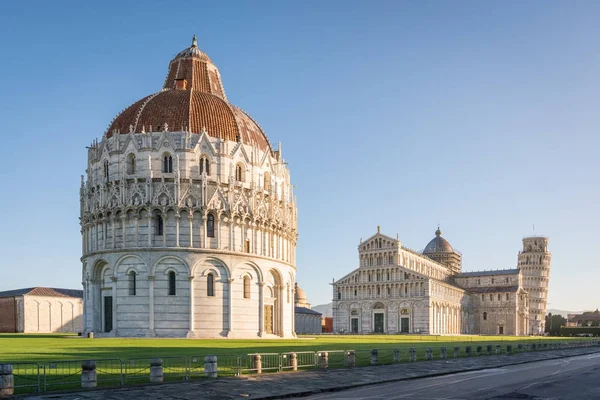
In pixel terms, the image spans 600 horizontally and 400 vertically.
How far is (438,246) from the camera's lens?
556 ft

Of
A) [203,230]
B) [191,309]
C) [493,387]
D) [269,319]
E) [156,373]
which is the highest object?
[203,230]

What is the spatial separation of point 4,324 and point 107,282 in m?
37.9

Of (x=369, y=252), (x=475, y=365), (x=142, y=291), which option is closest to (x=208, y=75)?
(x=142, y=291)

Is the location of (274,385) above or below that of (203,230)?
below

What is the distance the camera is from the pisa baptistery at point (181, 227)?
201 feet

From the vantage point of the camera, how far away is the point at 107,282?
2495 inches

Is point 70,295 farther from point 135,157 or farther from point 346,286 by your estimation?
point 346,286

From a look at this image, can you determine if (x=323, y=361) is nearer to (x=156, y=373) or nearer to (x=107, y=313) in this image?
(x=156, y=373)

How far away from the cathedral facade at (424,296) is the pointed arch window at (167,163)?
7464 cm

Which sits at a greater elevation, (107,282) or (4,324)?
(107,282)

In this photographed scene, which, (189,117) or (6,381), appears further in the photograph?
(189,117)

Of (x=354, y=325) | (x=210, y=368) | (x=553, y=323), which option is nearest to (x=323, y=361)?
(x=210, y=368)

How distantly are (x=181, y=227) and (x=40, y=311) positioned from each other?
4277cm

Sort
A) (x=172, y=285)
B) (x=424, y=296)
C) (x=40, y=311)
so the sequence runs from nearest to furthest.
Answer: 1. (x=172, y=285)
2. (x=40, y=311)
3. (x=424, y=296)
